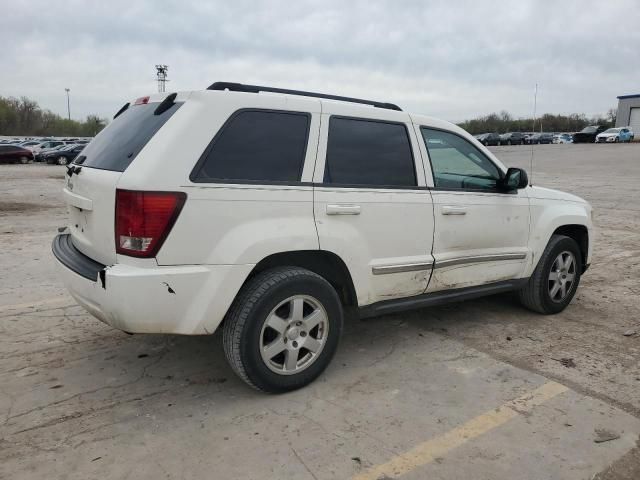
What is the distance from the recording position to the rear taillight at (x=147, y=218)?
9.39 ft

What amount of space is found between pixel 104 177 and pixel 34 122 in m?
95.2

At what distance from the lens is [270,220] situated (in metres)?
3.19

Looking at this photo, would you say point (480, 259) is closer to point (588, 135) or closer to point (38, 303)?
point (38, 303)

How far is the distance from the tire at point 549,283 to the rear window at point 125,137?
3571 millimetres

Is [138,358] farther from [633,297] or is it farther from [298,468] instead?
[633,297]

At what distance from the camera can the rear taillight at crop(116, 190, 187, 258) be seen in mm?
2863

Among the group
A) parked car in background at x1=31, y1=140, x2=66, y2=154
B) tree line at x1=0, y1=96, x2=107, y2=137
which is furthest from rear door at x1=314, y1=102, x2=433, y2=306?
tree line at x1=0, y1=96, x2=107, y2=137

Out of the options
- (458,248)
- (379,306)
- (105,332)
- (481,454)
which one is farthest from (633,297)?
(105,332)

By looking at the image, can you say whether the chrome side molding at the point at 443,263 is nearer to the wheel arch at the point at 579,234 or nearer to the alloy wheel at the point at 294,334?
the alloy wheel at the point at 294,334

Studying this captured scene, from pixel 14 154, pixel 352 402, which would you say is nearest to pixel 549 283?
pixel 352 402

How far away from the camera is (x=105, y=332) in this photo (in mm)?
4367

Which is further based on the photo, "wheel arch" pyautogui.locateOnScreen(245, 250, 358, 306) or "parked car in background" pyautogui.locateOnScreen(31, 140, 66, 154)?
"parked car in background" pyautogui.locateOnScreen(31, 140, 66, 154)

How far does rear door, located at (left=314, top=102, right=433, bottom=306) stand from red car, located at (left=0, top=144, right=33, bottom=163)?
1402 inches

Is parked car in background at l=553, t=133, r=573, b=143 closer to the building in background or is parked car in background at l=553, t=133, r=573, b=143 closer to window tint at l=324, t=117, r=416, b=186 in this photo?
the building in background
